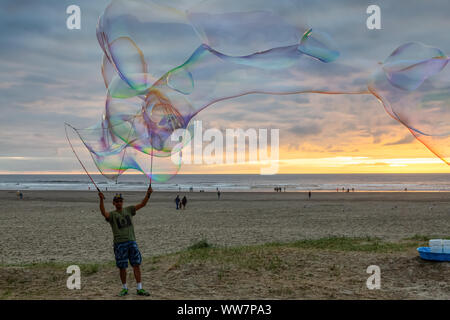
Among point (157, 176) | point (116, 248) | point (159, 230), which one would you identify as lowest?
point (159, 230)

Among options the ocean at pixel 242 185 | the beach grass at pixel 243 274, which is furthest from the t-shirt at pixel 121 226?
the ocean at pixel 242 185

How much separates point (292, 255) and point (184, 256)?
287 centimetres

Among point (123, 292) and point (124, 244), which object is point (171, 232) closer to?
point (123, 292)

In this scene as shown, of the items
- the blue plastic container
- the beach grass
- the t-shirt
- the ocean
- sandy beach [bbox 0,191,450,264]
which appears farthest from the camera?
the ocean

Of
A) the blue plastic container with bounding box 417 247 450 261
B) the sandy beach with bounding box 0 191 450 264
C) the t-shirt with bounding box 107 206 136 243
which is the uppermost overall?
the t-shirt with bounding box 107 206 136 243

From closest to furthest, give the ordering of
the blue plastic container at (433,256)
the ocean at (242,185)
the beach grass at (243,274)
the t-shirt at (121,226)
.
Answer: the t-shirt at (121,226) < the beach grass at (243,274) < the blue plastic container at (433,256) < the ocean at (242,185)

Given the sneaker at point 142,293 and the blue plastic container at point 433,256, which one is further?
the blue plastic container at point 433,256

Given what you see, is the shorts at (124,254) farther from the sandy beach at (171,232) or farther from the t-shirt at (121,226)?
the sandy beach at (171,232)

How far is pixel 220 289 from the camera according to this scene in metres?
8.27

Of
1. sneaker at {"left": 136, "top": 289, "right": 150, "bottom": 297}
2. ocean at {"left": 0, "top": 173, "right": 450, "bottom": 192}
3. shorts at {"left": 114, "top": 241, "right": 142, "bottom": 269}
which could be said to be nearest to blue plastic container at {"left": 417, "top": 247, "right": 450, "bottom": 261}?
sneaker at {"left": 136, "top": 289, "right": 150, "bottom": 297}

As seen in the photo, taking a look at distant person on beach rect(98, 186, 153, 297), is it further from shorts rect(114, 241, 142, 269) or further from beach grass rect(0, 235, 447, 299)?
beach grass rect(0, 235, 447, 299)

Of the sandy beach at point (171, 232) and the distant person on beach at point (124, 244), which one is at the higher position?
the distant person on beach at point (124, 244)
